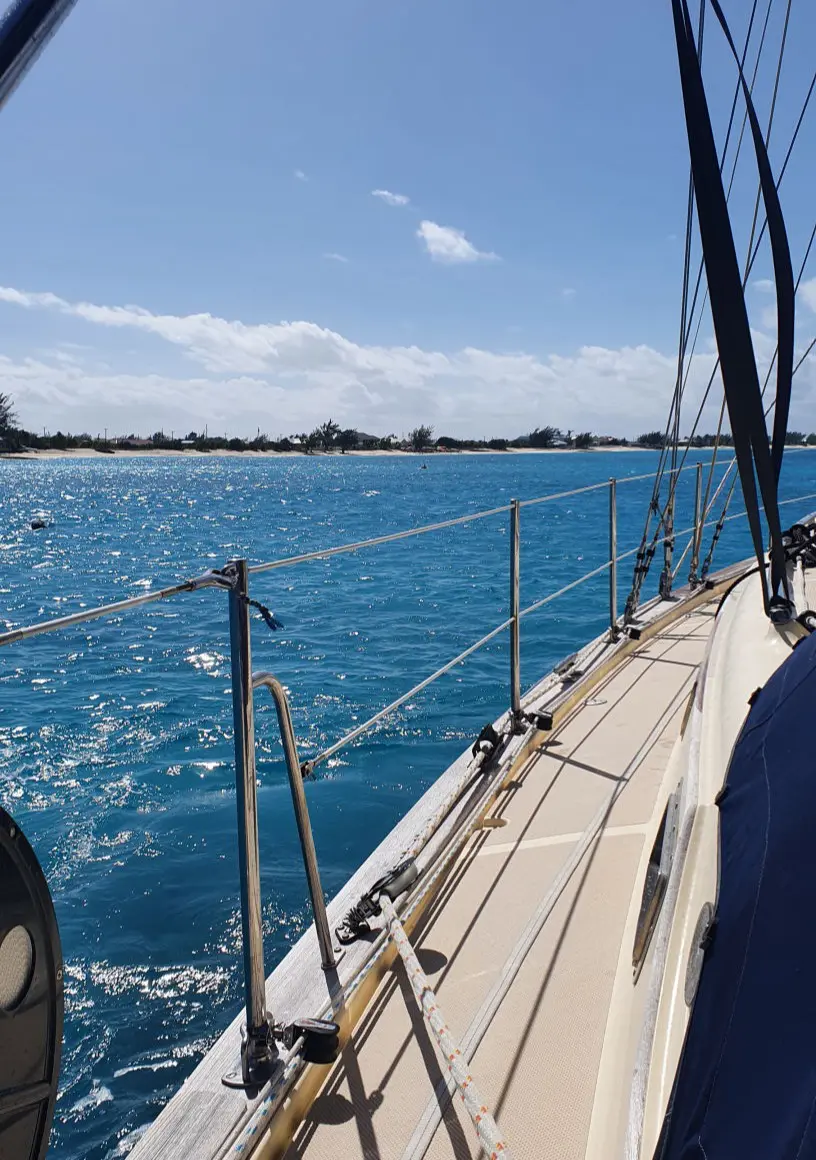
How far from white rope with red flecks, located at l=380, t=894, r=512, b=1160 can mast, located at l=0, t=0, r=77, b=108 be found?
191cm

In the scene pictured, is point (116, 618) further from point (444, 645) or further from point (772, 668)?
point (772, 668)

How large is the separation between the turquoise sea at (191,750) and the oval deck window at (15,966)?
2062mm

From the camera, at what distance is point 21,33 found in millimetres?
1312

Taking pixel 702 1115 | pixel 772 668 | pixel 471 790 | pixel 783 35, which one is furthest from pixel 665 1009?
pixel 783 35

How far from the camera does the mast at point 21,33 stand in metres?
1.30

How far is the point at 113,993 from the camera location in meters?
3.19

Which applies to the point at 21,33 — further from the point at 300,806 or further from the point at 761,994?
the point at 761,994

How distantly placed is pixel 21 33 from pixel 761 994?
184 cm

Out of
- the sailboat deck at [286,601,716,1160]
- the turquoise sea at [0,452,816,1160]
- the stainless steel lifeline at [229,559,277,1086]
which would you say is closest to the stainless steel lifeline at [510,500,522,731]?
the sailboat deck at [286,601,716,1160]

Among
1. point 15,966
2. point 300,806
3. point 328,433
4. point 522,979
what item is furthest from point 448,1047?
point 328,433

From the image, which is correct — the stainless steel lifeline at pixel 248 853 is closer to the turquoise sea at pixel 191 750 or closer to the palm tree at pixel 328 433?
the turquoise sea at pixel 191 750

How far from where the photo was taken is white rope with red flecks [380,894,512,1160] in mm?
1406

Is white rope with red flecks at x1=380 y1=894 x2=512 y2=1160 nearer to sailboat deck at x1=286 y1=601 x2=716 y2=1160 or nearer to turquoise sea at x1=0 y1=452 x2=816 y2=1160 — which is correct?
sailboat deck at x1=286 y1=601 x2=716 y2=1160

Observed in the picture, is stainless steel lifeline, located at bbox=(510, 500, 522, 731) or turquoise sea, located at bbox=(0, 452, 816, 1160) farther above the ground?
stainless steel lifeline, located at bbox=(510, 500, 522, 731)
